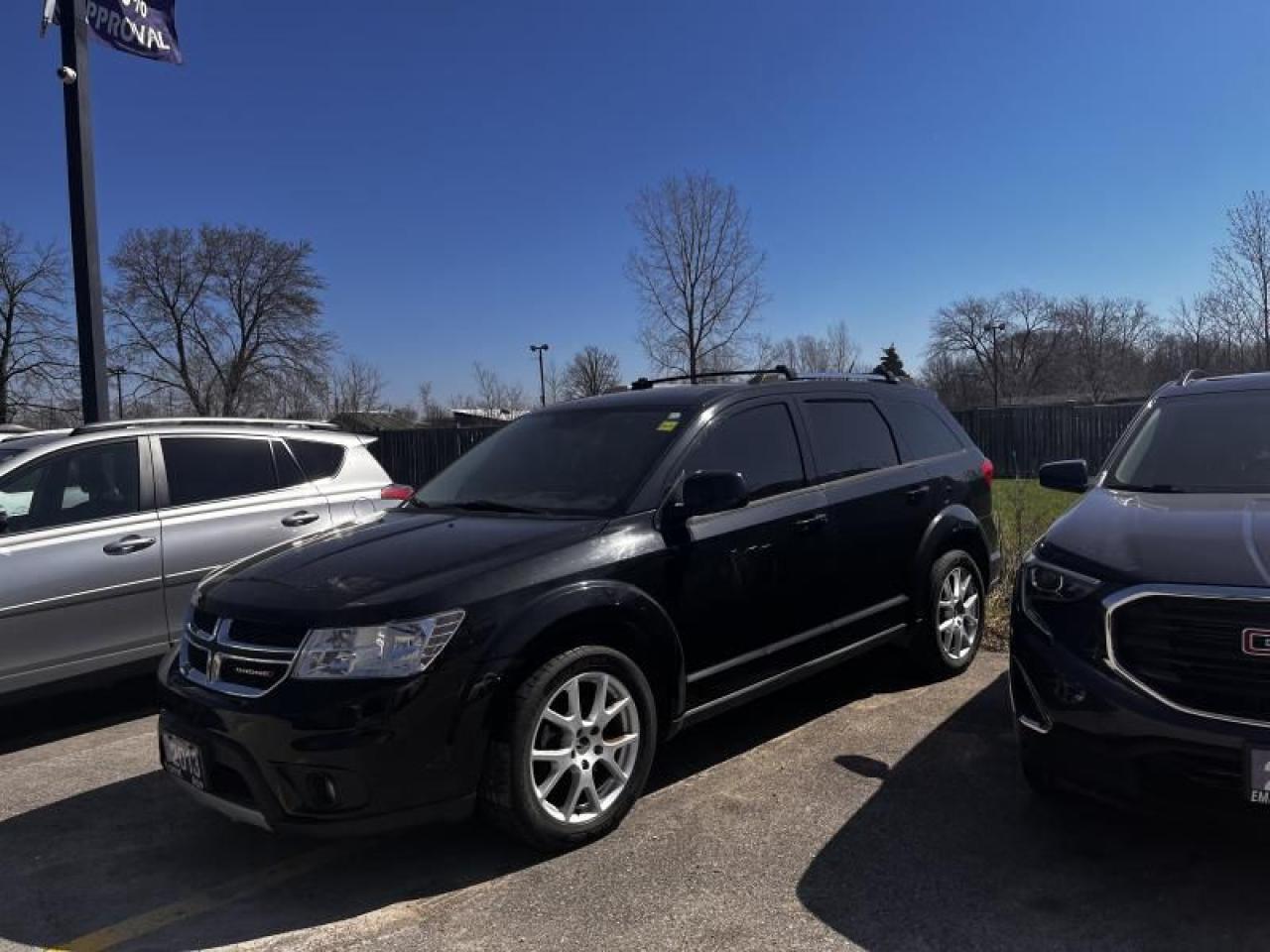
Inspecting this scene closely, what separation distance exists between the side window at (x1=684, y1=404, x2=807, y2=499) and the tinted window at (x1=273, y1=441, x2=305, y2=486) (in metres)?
3.24

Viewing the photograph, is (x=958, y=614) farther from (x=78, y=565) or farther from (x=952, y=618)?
(x=78, y=565)

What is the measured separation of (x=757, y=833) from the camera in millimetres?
3682

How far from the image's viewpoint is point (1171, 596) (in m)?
3.01

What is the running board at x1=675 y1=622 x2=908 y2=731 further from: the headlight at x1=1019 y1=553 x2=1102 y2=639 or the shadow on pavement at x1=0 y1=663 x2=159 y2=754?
the shadow on pavement at x1=0 y1=663 x2=159 y2=754

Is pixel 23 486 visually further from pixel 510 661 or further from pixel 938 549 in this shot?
pixel 938 549

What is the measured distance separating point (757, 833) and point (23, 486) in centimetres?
437

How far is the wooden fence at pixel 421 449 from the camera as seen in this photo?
2356 centimetres

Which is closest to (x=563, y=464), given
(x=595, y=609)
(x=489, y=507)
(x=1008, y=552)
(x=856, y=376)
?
(x=489, y=507)

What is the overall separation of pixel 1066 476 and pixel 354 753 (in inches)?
143

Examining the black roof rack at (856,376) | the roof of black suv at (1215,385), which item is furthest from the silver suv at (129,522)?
the roof of black suv at (1215,385)

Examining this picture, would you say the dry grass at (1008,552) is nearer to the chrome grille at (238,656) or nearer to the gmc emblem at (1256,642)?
the gmc emblem at (1256,642)

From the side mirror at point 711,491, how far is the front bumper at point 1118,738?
121 cm

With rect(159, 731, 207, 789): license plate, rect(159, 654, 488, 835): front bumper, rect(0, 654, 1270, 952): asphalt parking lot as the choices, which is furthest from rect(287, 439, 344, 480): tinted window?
rect(159, 654, 488, 835): front bumper

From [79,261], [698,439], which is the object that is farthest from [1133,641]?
[79,261]
